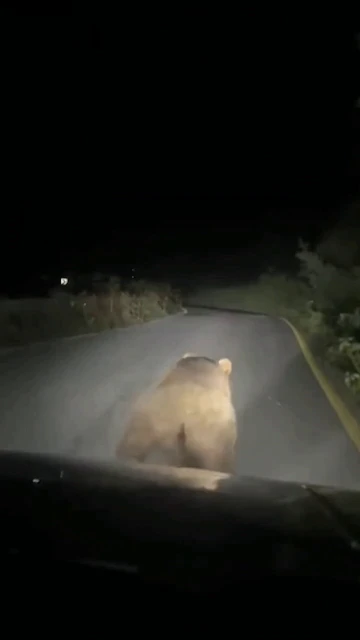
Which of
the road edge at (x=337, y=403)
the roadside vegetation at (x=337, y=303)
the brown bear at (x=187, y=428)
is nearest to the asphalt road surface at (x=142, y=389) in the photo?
the road edge at (x=337, y=403)

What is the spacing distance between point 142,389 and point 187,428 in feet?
25.1

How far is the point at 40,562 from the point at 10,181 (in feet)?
151

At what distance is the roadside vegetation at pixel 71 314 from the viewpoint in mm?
27609

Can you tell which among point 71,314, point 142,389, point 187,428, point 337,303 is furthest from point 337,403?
point 71,314

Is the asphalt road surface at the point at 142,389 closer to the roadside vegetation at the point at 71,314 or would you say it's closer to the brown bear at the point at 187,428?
the roadside vegetation at the point at 71,314

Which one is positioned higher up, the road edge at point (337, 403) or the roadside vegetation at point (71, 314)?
the road edge at point (337, 403)

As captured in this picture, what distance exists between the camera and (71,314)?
32.1 meters

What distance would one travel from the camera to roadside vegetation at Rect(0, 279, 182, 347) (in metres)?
27.6

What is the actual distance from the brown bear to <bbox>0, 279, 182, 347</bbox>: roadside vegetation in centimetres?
1610

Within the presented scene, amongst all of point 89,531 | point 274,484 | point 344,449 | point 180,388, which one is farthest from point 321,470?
point 89,531

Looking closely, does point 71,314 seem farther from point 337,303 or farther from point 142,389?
point 142,389

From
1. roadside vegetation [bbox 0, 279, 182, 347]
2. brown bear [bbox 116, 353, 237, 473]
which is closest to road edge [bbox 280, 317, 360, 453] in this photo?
brown bear [bbox 116, 353, 237, 473]

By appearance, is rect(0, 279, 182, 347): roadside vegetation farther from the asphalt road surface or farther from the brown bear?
the brown bear

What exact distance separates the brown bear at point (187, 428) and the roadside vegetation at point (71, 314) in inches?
634
